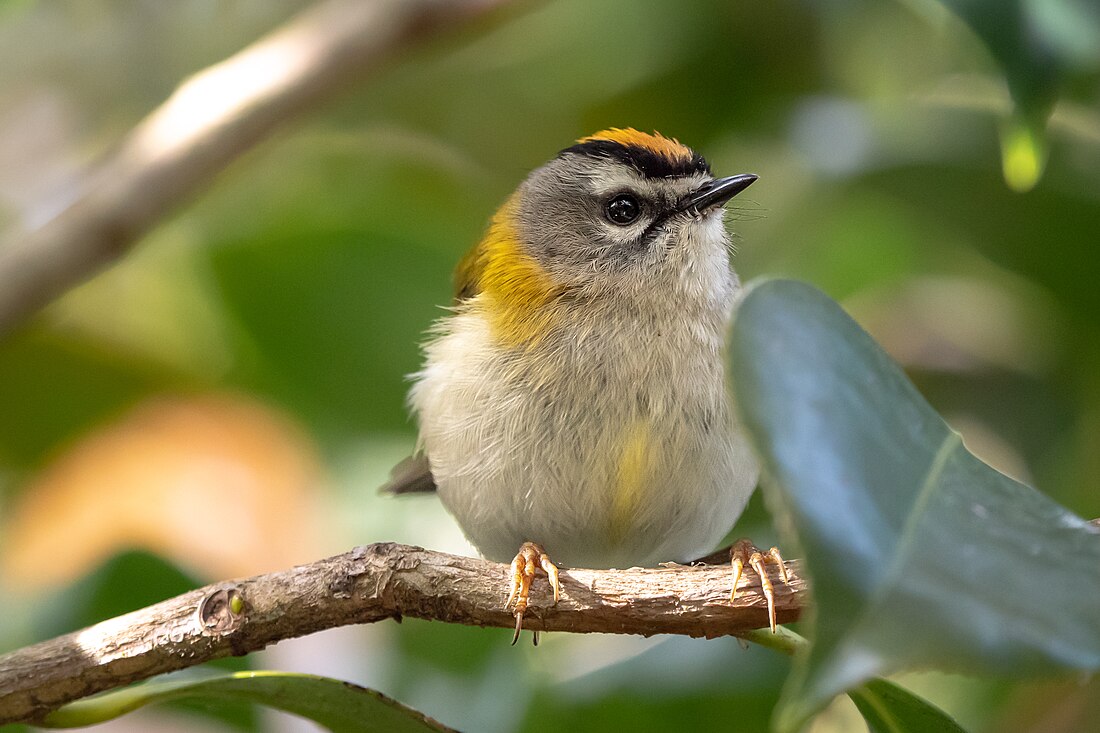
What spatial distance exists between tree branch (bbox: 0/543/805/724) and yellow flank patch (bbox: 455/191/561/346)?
0.69 m

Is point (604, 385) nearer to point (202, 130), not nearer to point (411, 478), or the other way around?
point (411, 478)

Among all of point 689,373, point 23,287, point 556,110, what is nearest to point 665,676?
point 689,373

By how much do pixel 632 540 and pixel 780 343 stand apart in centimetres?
106

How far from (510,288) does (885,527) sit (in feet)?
4.12

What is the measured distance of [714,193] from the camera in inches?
82.5

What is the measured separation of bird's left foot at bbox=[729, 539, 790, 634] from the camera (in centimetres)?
124

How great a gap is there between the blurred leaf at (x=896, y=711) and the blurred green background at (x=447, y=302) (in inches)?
21.5

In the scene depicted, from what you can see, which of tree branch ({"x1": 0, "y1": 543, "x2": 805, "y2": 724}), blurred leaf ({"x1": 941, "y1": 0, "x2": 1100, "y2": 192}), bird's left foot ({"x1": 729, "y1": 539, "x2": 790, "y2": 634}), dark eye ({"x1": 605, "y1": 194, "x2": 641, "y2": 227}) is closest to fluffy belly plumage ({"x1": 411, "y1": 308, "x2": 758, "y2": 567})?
bird's left foot ({"x1": 729, "y1": 539, "x2": 790, "y2": 634})

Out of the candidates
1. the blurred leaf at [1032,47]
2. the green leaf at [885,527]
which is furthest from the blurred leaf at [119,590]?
the blurred leaf at [1032,47]

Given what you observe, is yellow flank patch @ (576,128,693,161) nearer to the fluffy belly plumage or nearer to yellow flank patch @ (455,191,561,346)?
yellow flank patch @ (455,191,561,346)

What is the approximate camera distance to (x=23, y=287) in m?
2.07

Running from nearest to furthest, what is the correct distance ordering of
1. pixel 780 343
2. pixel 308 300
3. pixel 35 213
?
1. pixel 780 343
2. pixel 308 300
3. pixel 35 213

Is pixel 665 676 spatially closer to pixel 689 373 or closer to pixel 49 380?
pixel 689 373

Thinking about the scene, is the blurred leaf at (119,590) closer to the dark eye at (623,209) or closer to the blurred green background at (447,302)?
the blurred green background at (447,302)
